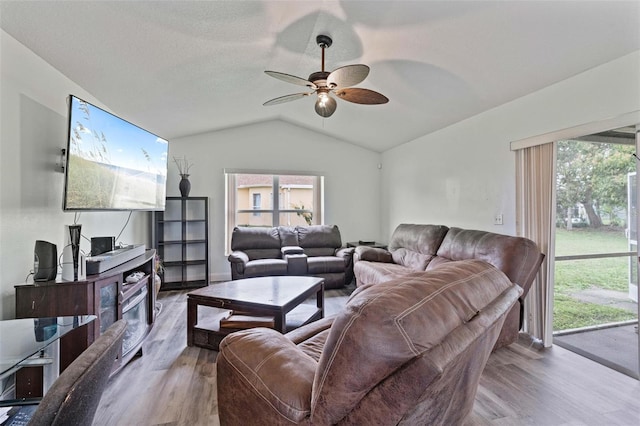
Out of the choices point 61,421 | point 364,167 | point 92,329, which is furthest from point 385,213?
point 61,421

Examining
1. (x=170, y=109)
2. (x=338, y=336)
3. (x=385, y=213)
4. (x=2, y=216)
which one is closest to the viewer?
(x=338, y=336)

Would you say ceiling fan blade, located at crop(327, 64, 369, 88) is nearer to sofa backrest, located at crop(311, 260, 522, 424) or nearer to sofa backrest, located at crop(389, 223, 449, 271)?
sofa backrest, located at crop(311, 260, 522, 424)

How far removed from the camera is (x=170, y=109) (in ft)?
11.9

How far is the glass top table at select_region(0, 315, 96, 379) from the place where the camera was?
1.10m

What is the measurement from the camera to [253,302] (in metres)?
2.44

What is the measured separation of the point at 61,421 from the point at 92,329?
5.06 ft

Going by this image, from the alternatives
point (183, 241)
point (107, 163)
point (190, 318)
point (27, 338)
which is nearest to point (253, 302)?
point (190, 318)

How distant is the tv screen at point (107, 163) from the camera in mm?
2049

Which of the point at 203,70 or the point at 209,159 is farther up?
the point at 203,70

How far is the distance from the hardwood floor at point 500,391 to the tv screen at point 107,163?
1324 millimetres

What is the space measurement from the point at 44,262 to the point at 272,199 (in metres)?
3.71

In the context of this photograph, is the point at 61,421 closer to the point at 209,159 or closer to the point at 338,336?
the point at 338,336

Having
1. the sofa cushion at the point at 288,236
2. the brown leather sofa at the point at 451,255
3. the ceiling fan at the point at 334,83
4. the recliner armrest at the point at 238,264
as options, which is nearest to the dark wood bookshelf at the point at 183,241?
the recliner armrest at the point at 238,264

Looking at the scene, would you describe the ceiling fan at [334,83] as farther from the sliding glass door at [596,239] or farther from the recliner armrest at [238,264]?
the recliner armrest at [238,264]
